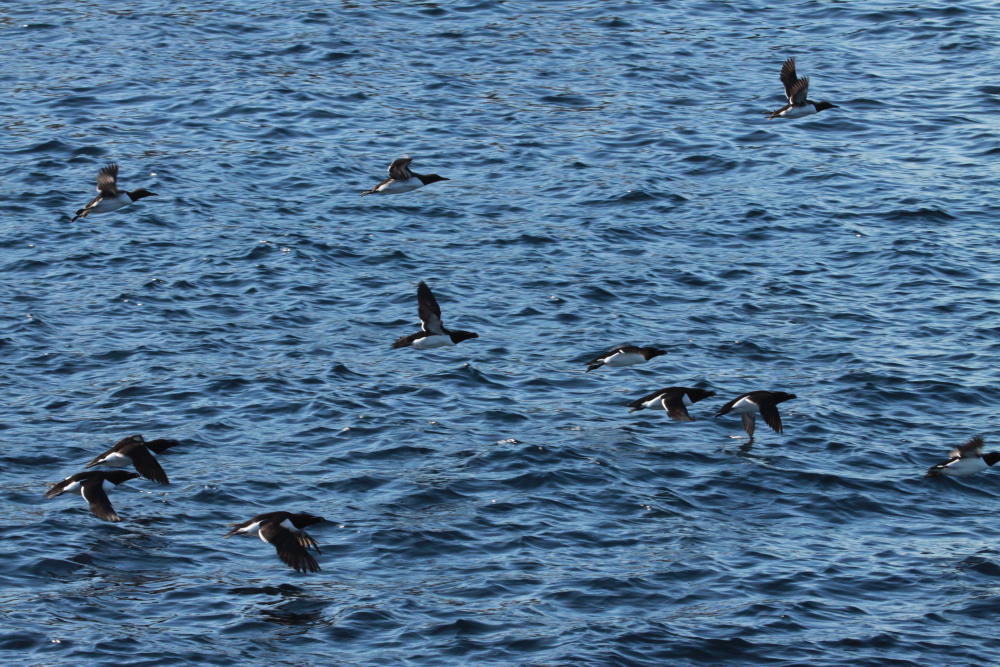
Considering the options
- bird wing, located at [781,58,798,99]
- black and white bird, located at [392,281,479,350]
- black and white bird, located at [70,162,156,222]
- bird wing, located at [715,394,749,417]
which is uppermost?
bird wing, located at [781,58,798,99]

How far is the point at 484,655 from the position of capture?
54.4ft

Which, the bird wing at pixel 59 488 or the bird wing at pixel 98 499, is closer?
the bird wing at pixel 98 499

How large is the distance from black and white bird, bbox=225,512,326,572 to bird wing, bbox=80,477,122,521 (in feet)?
4.87

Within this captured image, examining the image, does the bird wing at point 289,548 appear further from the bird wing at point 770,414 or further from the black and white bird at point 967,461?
the black and white bird at point 967,461

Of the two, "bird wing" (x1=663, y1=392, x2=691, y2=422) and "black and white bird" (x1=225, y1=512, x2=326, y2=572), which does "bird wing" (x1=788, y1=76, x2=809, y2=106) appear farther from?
"black and white bird" (x1=225, y1=512, x2=326, y2=572)

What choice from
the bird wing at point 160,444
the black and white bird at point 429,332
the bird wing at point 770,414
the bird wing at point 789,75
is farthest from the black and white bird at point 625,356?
the bird wing at point 789,75

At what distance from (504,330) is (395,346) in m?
3.78

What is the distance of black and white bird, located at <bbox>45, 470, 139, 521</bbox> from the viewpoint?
1869 cm

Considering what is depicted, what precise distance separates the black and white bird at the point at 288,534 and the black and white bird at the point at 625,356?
20.3ft

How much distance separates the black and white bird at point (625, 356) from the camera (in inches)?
916

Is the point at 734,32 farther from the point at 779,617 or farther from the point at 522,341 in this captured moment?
the point at 779,617

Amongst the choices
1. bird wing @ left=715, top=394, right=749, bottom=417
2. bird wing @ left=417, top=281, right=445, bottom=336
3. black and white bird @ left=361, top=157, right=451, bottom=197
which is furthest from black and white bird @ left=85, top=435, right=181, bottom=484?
black and white bird @ left=361, top=157, right=451, bottom=197

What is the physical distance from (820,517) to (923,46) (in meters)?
23.8

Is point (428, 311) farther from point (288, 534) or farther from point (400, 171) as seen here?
point (288, 534)
